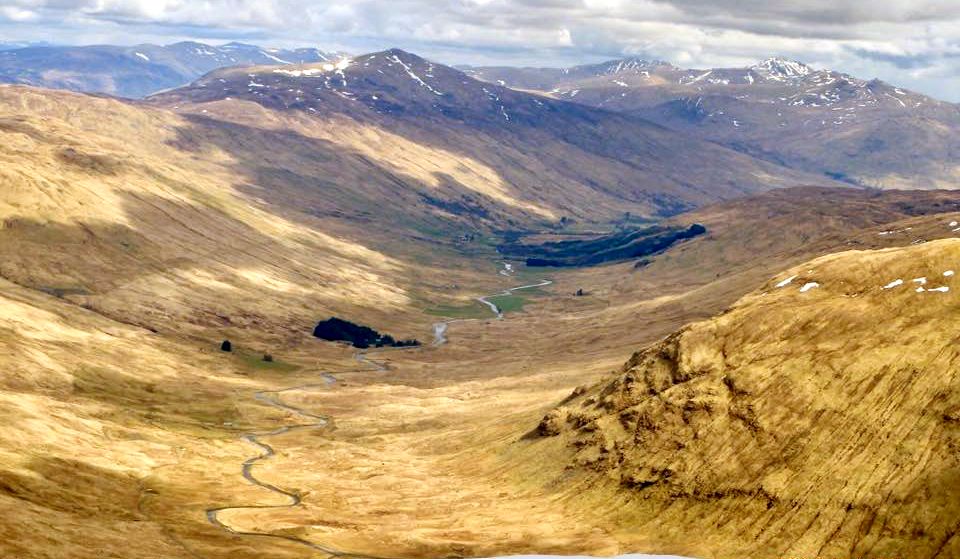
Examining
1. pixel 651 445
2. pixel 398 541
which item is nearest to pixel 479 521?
pixel 398 541

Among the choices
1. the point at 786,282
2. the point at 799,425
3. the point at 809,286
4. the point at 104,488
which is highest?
the point at 809,286

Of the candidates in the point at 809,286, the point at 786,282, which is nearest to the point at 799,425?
the point at 809,286

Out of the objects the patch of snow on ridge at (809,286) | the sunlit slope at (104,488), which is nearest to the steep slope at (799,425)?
the patch of snow on ridge at (809,286)

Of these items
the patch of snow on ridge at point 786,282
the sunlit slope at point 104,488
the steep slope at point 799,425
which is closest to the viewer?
the steep slope at point 799,425

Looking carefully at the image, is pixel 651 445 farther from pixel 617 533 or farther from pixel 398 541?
pixel 398 541

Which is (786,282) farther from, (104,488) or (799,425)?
(104,488)

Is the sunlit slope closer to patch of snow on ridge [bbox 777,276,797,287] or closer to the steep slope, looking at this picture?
the steep slope

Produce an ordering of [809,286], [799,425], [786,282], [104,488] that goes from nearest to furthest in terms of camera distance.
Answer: [799,425] < [104,488] < [809,286] < [786,282]

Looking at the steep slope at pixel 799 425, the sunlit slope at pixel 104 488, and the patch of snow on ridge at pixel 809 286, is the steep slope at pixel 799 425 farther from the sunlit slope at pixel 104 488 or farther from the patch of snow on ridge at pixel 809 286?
the sunlit slope at pixel 104 488
